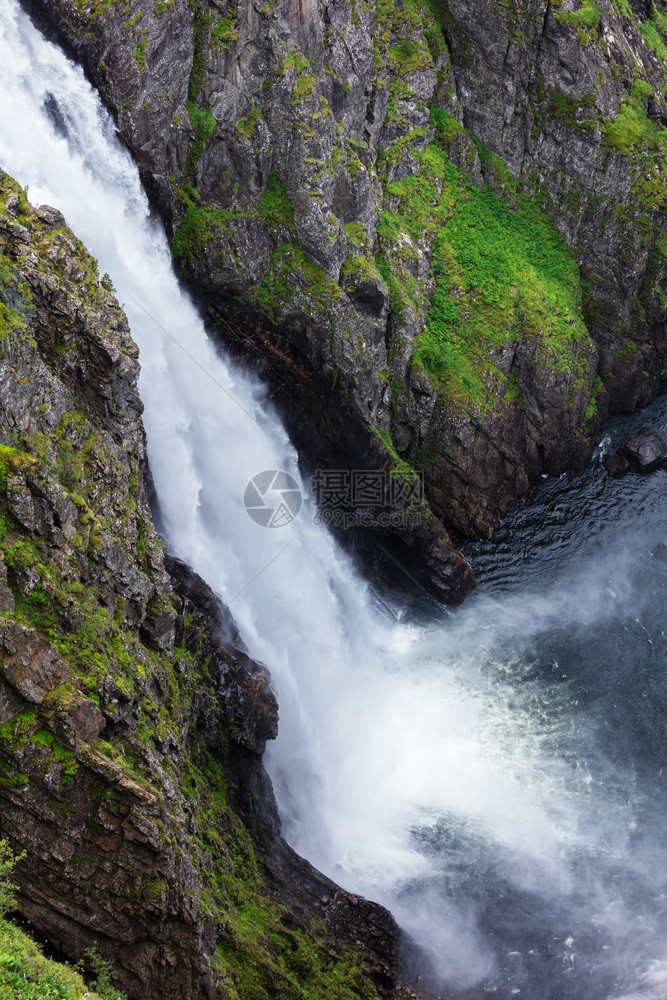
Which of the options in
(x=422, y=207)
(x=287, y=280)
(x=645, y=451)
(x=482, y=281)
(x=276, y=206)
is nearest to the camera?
(x=276, y=206)

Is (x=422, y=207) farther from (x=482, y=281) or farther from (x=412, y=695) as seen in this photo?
(x=412, y=695)

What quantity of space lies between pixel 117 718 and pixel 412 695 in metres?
14.9

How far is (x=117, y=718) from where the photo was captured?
1390 cm

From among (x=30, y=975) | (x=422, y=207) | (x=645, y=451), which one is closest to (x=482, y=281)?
(x=422, y=207)

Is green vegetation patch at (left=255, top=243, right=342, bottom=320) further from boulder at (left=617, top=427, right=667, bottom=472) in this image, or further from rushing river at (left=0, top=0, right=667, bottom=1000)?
boulder at (left=617, top=427, right=667, bottom=472)

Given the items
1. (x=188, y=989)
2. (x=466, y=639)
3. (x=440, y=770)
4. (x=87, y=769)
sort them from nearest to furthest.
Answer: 1. (x=87, y=769)
2. (x=188, y=989)
3. (x=440, y=770)
4. (x=466, y=639)

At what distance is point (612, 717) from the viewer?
26328mm

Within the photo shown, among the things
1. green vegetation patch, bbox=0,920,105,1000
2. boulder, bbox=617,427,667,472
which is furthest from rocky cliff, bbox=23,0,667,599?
green vegetation patch, bbox=0,920,105,1000

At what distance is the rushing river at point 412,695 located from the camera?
2084 centimetres

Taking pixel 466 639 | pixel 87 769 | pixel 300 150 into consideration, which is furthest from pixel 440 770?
pixel 300 150

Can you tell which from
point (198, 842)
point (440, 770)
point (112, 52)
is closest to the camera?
point (198, 842)

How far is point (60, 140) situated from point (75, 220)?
2.25m

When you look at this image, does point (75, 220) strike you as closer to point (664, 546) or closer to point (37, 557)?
point (37, 557)

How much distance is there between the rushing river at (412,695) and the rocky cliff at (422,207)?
7.21ft
